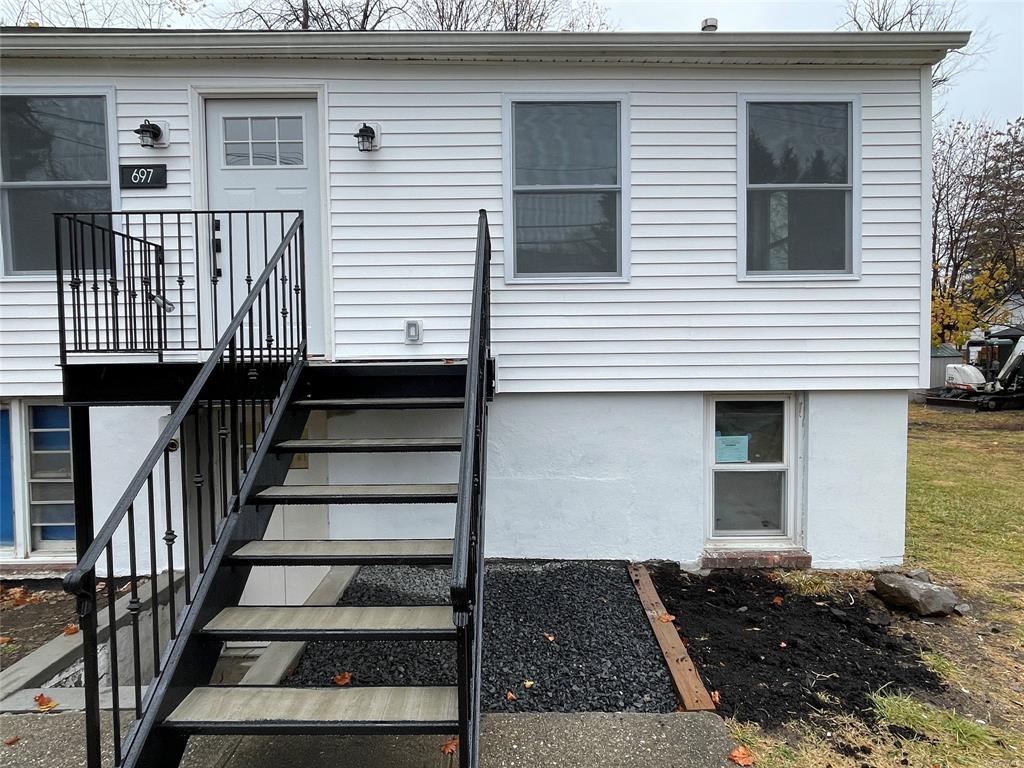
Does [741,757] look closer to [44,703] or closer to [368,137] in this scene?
[44,703]

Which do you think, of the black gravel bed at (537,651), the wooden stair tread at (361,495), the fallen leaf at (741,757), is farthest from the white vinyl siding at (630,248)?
the fallen leaf at (741,757)

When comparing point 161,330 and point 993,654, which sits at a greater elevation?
point 161,330

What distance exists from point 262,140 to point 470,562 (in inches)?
152

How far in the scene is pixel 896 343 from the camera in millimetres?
4578

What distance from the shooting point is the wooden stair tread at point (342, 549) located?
9.02ft

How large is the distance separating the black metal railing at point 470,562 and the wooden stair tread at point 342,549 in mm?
325

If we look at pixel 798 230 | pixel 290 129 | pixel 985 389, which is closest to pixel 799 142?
pixel 798 230

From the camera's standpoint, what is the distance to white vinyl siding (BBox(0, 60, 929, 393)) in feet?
14.7

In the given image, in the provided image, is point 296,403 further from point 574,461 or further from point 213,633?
point 574,461

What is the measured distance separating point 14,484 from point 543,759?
15.2 feet

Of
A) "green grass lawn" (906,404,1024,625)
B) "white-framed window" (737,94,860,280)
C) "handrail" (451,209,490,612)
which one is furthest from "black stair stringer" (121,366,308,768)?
"green grass lawn" (906,404,1024,625)

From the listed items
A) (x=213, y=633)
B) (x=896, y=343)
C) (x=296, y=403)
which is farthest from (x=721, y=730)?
(x=896, y=343)

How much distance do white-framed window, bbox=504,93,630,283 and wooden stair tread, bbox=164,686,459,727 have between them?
2994 mm

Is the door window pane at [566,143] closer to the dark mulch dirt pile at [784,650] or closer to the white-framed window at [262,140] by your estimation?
the white-framed window at [262,140]
